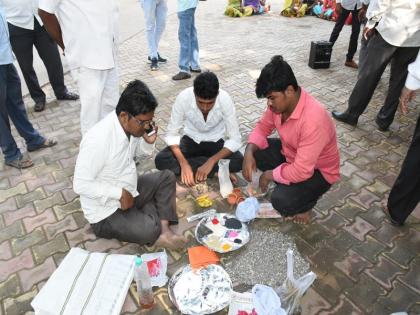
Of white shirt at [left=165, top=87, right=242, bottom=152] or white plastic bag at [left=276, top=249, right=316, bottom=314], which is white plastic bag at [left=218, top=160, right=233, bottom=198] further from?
white plastic bag at [left=276, top=249, right=316, bottom=314]

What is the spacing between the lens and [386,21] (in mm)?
3293

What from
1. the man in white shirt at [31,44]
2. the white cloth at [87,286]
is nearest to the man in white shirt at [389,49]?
the white cloth at [87,286]

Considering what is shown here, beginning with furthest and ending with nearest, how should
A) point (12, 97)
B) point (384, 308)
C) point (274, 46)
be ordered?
point (274, 46) → point (12, 97) → point (384, 308)

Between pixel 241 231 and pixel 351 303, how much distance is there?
0.87 meters

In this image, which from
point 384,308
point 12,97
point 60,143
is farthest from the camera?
point 60,143

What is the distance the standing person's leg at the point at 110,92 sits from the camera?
10.0ft

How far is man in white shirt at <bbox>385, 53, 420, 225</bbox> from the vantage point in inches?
88.1

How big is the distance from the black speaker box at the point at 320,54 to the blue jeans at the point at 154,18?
266 cm

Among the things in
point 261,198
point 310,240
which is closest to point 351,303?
point 310,240

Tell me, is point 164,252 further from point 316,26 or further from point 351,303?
point 316,26

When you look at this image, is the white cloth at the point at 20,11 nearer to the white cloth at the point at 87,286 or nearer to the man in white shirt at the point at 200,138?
the man in white shirt at the point at 200,138

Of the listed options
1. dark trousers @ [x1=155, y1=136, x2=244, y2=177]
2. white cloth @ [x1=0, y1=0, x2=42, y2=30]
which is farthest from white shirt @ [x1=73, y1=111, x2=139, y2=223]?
white cloth @ [x1=0, y1=0, x2=42, y2=30]

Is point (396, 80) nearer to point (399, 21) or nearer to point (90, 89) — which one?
point (399, 21)

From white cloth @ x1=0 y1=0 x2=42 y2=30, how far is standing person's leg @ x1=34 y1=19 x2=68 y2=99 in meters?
0.16
